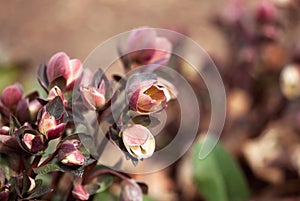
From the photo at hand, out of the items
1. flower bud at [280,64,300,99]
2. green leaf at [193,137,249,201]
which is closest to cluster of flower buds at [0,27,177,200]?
green leaf at [193,137,249,201]

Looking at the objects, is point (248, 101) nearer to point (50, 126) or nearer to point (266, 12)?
point (266, 12)

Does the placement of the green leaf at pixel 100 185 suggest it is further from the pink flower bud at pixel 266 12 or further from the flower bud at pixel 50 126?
the pink flower bud at pixel 266 12

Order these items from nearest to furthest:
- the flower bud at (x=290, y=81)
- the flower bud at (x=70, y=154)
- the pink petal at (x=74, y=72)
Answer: the flower bud at (x=70, y=154) → the pink petal at (x=74, y=72) → the flower bud at (x=290, y=81)

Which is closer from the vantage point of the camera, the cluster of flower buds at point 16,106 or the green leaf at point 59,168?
the green leaf at point 59,168

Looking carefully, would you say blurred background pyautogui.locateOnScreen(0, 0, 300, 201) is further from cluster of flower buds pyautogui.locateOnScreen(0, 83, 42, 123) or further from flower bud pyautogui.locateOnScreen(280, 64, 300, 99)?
cluster of flower buds pyautogui.locateOnScreen(0, 83, 42, 123)

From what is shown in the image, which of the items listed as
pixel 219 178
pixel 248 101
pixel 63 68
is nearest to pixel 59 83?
pixel 63 68

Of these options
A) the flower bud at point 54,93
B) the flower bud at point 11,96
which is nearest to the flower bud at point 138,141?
the flower bud at point 54,93
